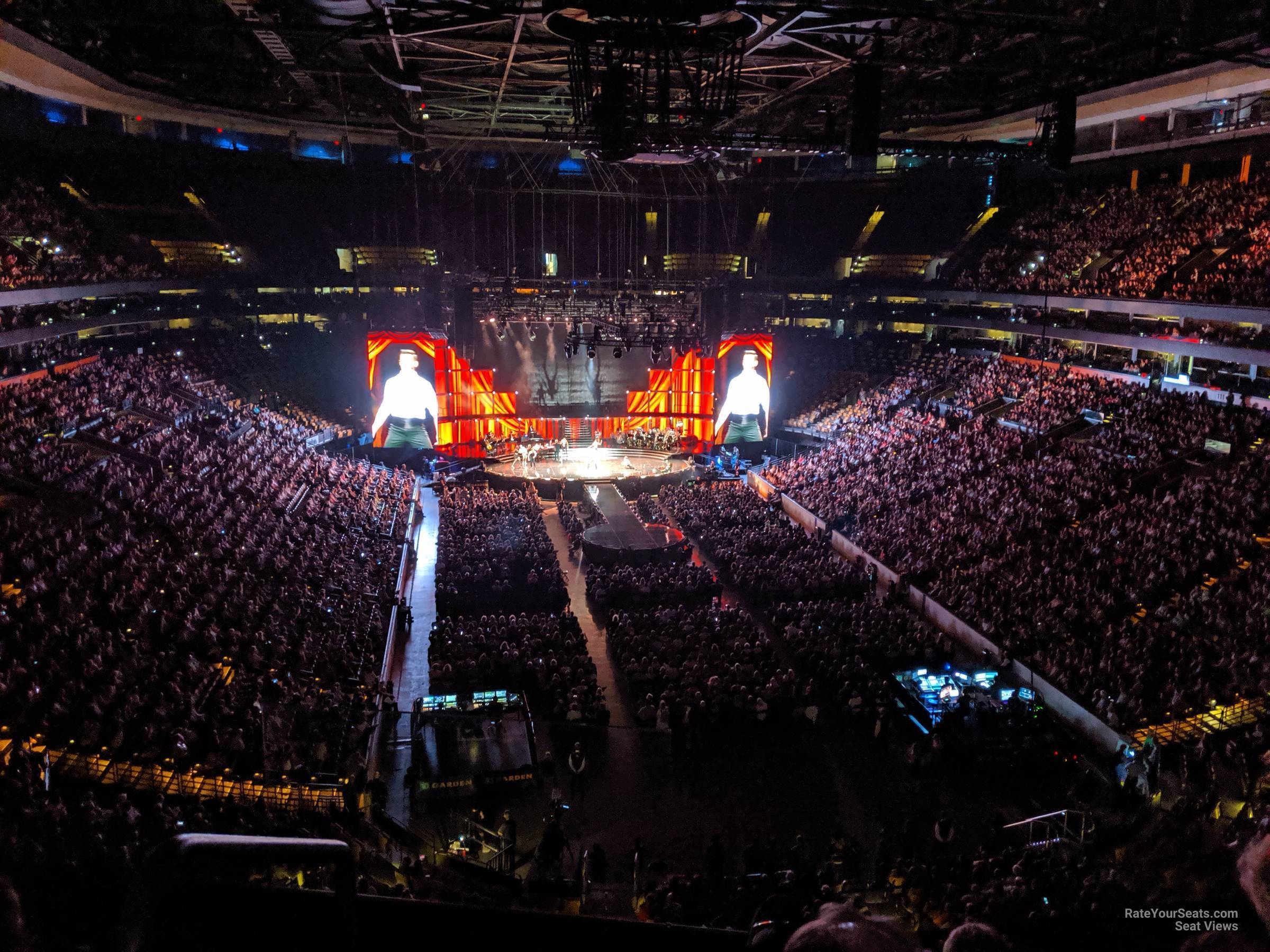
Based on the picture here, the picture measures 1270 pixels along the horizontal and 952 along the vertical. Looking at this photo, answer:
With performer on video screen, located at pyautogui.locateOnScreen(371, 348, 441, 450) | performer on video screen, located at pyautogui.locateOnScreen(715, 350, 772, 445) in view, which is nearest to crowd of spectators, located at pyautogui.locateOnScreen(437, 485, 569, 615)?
performer on video screen, located at pyautogui.locateOnScreen(371, 348, 441, 450)

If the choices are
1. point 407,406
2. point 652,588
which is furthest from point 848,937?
point 407,406

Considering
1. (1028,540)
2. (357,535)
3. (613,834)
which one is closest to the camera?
(613,834)

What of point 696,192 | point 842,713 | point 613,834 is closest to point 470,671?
point 613,834

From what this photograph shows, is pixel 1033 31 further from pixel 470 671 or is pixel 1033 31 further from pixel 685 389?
pixel 685 389

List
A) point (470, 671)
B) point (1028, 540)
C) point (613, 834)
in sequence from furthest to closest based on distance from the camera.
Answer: point (1028, 540), point (470, 671), point (613, 834)

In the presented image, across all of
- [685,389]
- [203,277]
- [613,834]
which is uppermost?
[203,277]

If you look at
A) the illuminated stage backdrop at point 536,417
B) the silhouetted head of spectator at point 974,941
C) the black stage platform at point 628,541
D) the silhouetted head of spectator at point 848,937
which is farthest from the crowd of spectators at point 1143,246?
the silhouetted head of spectator at point 848,937

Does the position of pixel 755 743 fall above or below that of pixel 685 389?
below

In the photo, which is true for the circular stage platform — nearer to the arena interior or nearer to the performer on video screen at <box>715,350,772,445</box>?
the arena interior

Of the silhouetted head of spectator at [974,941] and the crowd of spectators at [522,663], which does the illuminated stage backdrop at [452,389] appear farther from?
the silhouetted head of spectator at [974,941]

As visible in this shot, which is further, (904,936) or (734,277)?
(734,277)
